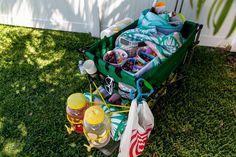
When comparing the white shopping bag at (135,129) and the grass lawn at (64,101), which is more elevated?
the white shopping bag at (135,129)

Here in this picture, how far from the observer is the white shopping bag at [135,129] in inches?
60.6

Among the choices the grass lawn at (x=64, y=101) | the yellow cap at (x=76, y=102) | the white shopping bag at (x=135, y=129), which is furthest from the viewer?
the grass lawn at (x=64, y=101)

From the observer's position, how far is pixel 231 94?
2.24m

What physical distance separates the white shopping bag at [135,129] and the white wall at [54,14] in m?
1.44

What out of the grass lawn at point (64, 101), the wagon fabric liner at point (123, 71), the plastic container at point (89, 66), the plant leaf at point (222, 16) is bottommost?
the grass lawn at point (64, 101)

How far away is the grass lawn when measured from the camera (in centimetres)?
192

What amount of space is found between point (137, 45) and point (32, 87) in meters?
1.15

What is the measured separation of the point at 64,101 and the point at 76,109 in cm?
55

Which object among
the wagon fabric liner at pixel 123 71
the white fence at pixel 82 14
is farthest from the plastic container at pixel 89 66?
the white fence at pixel 82 14

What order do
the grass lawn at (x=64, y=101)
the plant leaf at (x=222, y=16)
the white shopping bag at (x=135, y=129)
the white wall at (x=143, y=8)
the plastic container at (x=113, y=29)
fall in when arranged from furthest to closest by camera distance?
the white wall at (x=143, y=8)
the plastic container at (x=113, y=29)
the grass lawn at (x=64, y=101)
the white shopping bag at (x=135, y=129)
the plant leaf at (x=222, y=16)

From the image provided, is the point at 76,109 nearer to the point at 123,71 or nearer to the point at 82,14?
the point at 123,71

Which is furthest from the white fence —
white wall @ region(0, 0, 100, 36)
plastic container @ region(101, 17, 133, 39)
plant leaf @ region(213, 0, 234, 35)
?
plant leaf @ region(213, 0, 234, 35)

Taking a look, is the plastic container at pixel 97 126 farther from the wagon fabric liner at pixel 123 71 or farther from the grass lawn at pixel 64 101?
the wagon fabric liner at pixel 123 71

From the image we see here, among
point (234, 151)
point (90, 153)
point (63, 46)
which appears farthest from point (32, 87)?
point (234, 151)
